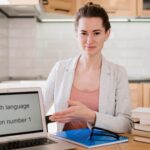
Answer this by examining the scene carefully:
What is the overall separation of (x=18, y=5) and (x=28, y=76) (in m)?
0.90

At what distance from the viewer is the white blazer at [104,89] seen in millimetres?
1630

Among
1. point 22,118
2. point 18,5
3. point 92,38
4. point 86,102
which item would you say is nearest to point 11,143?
point 22,118

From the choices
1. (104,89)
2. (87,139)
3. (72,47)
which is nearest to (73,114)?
(87,139)

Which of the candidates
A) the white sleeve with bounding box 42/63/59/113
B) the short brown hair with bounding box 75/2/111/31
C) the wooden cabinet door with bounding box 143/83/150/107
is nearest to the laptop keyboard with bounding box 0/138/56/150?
the white sleeve with bounding box 42/63/59/113

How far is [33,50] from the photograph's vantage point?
352 cm

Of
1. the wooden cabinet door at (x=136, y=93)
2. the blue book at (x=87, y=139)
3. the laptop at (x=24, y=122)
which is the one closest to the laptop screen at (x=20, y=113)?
the laptop at (x=24, y=122)

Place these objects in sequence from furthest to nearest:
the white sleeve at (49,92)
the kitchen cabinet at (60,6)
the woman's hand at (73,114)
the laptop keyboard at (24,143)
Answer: the kitchen cabinet at (60,6) < the white sleeve at (49,92) < the woman's hand at (73,114) < the laptop keyboard at (24,143)

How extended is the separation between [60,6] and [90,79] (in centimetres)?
167

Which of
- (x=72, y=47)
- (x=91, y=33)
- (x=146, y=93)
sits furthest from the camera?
(x=72, y=47)

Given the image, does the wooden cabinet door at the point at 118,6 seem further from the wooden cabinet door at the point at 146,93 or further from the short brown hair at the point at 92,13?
the short brown hair at the point at 92,13

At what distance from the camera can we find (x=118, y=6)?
3287 millimetres

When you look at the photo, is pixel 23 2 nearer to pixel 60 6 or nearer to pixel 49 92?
pixel 60 6

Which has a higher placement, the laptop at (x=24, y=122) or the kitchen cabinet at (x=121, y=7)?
the kitchen cabinet at (x=121, y=7)

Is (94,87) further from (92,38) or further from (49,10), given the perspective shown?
(49,10)
